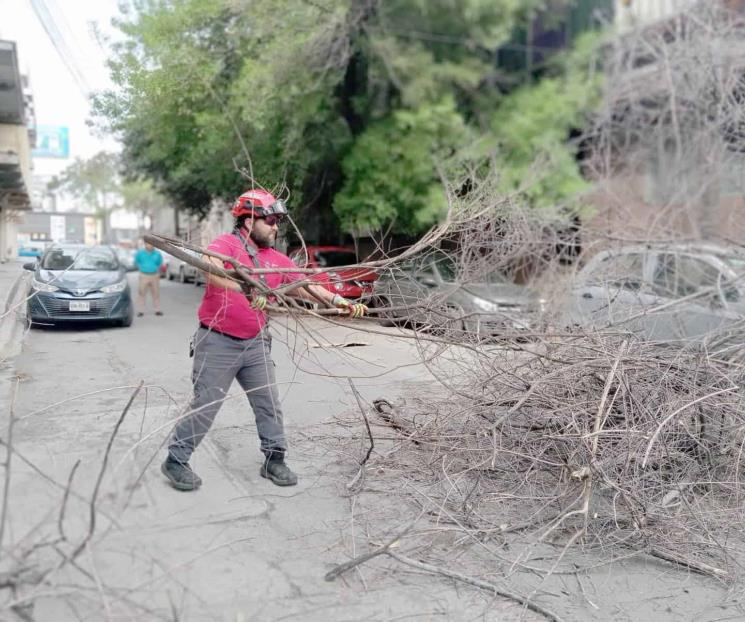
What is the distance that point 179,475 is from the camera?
407 centimetres

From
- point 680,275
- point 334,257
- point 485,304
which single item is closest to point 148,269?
point 334,257

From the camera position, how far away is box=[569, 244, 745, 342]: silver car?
22.8 feet

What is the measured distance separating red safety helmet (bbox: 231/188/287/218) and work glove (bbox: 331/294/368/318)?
24.9 inches

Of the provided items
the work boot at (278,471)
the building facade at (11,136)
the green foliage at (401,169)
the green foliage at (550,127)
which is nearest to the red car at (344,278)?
the work boot at (278,471)

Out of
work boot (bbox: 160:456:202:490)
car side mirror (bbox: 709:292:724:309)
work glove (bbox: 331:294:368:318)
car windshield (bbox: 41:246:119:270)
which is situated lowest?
car windshield (bbox: 41:246:119:270)

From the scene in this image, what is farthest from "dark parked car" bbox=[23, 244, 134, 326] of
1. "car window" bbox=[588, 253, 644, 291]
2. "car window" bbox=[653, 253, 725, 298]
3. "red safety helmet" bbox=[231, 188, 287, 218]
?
→ "car window" bbox=[653, 253, 725, 298]

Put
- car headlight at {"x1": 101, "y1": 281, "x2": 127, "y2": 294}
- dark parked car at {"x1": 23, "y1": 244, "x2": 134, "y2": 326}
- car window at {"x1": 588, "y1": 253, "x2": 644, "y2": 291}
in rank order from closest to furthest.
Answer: car window at {"x1": 588, "y1": 253, "x2": 644, "y2": 291} → dark parked car at {"x1": 23, "y1": 244, "x2": 134, "y2": 326} → car headlight at {"x1": 101, "y1": 281, "x2": 127, "y2": 294}

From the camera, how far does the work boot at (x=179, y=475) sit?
406 cm

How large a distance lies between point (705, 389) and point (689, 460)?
1.54 ft

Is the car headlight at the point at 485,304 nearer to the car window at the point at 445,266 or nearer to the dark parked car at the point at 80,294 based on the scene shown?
the car window at the point at 445,266

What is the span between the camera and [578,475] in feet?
11.8

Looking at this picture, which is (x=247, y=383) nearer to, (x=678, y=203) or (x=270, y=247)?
(x=270, y=247)

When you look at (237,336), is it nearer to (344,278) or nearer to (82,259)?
(344,278)

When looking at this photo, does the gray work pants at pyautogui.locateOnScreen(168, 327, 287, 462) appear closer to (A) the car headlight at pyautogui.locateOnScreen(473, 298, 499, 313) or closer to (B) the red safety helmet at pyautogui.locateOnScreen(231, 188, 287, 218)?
(B) the red safety helmet at pyautogui.locateOnScreen(231, 188, 287, 218)
